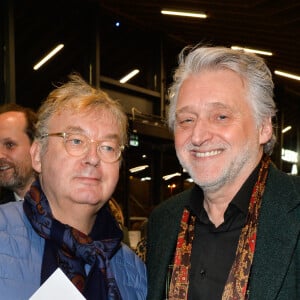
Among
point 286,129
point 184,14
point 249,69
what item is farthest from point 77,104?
point 286,129

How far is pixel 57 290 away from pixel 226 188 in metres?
0.73

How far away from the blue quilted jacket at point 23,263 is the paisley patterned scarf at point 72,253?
0.10ft

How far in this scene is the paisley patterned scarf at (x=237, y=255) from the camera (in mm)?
1724

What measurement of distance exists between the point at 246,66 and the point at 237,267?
0.77m

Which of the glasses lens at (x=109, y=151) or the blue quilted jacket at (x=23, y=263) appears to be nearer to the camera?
the blue quilted jacket at (x=23, y=263)

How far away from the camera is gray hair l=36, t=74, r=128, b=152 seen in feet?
6.33

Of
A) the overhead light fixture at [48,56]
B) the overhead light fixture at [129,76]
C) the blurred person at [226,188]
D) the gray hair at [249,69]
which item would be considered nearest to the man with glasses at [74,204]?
the blurred person at [226,188]

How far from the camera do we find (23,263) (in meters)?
1.73

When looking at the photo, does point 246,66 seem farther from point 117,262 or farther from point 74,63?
point 74,63

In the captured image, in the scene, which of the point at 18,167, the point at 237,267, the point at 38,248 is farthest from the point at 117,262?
the point at 18,167

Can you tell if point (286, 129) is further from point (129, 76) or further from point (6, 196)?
point (6, 196)

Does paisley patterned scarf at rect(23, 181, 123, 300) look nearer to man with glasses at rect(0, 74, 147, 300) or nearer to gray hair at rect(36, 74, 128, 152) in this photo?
man with glasses at rect(0, 74, 147, 300)

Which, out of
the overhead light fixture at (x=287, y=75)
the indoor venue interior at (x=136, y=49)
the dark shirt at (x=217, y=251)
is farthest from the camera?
the overhead light fixture at (x=287, y=75)

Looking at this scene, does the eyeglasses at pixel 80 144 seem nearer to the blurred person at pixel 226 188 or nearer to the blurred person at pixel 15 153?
the blurred person at pixel 226 188
